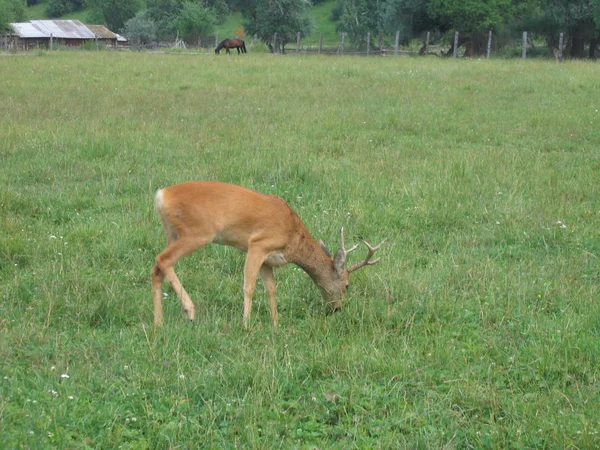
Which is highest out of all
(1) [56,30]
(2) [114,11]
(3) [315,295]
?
(2) [114,11]

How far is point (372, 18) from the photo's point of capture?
6097 cm

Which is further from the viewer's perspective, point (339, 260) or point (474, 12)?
point (474, 12)

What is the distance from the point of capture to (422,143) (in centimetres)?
1213

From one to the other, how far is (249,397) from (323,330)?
1.18 meters

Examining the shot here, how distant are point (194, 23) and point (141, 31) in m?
8.57

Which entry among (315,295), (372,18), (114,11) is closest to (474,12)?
(372,18)

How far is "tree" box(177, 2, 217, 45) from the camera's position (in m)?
62.2

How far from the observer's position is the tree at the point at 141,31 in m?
67.4

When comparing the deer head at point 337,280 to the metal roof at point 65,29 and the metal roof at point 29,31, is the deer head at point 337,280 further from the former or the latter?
the metal roof at point 65,29

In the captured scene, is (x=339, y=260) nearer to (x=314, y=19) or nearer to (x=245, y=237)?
(x=245, y=237)

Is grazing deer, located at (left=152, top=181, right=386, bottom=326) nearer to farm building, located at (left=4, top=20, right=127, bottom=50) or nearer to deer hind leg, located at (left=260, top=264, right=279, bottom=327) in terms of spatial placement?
deer hind leg, located at (left=260, top=264, right=279, bottom=327)

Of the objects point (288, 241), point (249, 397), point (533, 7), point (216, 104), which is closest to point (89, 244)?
point (288, 241)

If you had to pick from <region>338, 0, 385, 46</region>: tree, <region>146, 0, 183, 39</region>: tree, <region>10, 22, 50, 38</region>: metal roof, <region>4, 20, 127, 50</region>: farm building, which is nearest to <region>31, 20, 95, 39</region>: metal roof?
<region>4, 20, 127, 50</region>: farm building

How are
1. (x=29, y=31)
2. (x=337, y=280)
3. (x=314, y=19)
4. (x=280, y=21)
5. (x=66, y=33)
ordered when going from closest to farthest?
(x=337, y=280) → (x=280, y=21) → (x=29, y=31) → (x=66, y=33) → (x=314, y=19)
